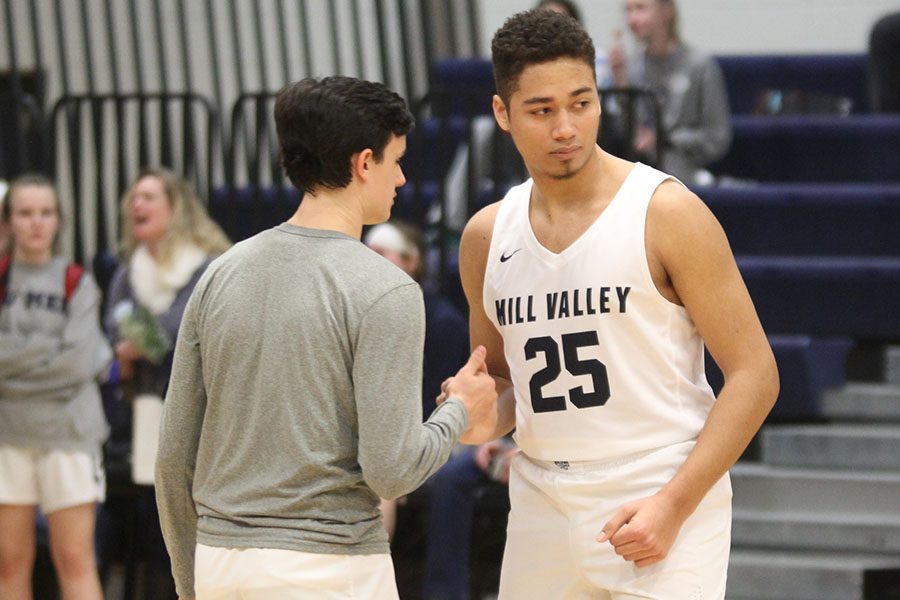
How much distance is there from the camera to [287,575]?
2406mm

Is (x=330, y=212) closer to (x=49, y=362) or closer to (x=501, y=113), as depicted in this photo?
(x=501, y=113)

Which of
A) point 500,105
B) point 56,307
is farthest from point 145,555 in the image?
point 500,105

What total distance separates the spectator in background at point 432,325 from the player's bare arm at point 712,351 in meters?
3.06

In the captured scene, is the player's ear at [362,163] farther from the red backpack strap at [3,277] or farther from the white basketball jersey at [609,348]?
the red backpack strap at [3,277]

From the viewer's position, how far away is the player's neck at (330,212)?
2512 millimetres

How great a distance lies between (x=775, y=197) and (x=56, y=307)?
3334 millimetres

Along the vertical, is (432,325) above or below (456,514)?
above

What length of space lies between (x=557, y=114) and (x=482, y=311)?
0.54 m

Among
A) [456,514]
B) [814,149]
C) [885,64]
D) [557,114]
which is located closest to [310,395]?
[557,114]

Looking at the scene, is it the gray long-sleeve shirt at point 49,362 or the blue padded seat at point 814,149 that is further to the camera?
the blue padded seat at point 814,149

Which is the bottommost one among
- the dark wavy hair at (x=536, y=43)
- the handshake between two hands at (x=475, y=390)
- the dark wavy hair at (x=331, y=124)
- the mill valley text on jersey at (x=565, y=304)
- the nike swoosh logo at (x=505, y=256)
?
the handshake between two hands at (x=475, y=390)

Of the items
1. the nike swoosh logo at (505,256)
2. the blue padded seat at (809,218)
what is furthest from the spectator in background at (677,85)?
the nike swoosh logo at (505,256)

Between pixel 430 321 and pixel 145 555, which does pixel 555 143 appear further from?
pixel 145 555

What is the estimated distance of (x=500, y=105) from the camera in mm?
2904
